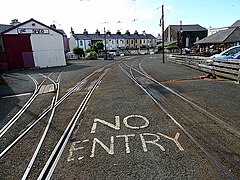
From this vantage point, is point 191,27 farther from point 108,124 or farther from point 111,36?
point 108,124

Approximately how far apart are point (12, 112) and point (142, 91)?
5840 millimetres

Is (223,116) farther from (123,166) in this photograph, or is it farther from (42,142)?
(42,142)

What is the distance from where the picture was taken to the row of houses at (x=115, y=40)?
80900mm

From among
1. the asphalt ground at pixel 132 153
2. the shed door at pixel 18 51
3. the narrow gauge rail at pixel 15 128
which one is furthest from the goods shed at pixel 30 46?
the asphalt ground at pixel 132 153

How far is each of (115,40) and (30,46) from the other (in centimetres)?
6424

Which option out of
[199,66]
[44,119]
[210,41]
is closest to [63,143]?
[44,119]

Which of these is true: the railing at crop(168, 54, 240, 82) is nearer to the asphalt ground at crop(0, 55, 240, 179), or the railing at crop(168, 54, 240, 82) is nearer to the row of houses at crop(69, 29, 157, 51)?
the asphalt ground at crop(0, 55, 240, 179)

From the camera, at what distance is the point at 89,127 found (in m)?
5.59

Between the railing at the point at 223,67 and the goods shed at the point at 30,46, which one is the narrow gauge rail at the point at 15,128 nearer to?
the railing at the point at 223,67

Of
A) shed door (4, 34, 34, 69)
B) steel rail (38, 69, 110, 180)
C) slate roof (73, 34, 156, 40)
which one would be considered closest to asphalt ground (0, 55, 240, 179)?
steel rail (38, 69, 110, 180)

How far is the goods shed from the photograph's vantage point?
95.8 ft

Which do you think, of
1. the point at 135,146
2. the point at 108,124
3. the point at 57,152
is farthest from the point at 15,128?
the point at 135,146

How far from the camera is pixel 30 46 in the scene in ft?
102

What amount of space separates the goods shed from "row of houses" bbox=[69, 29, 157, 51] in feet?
154
